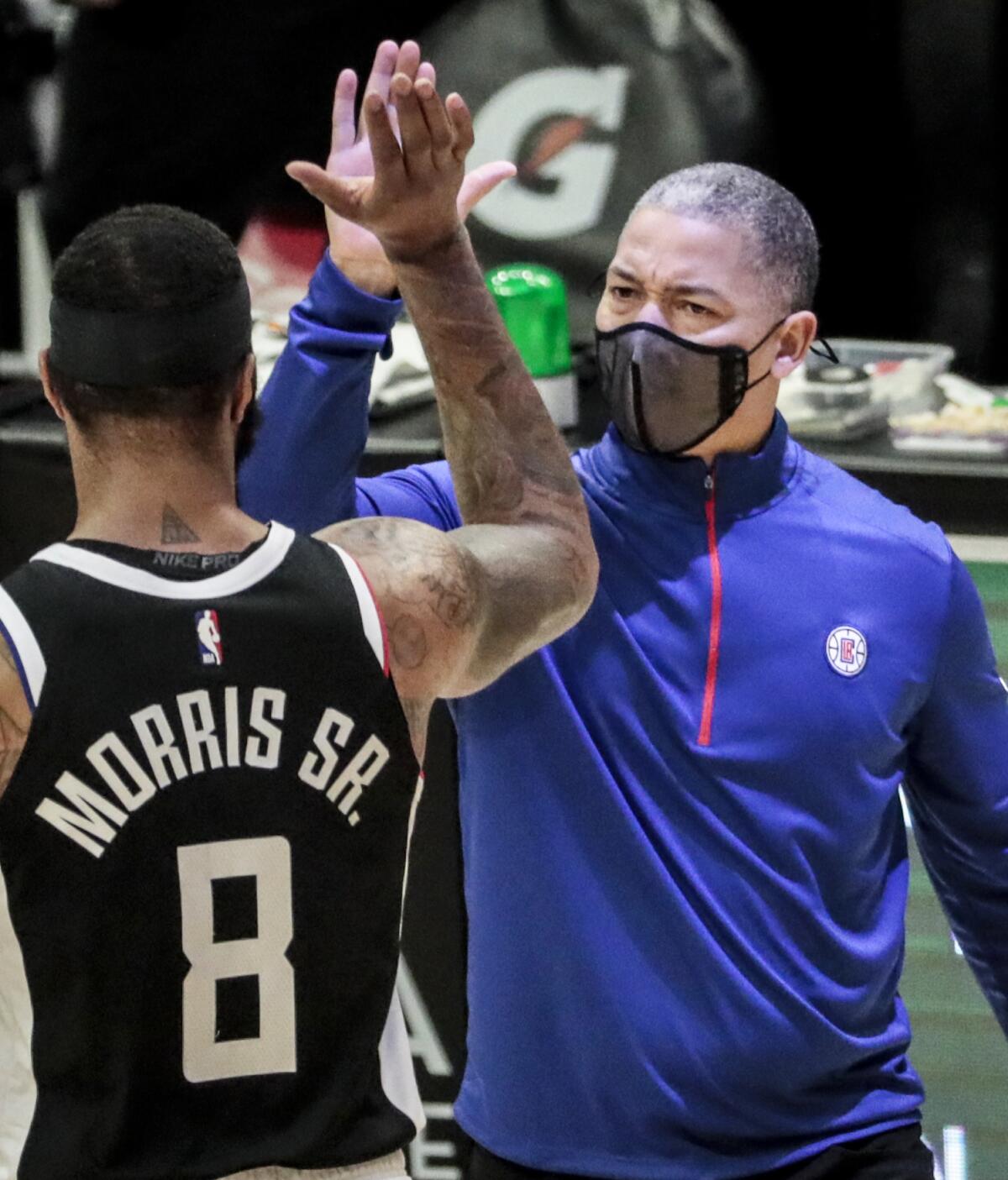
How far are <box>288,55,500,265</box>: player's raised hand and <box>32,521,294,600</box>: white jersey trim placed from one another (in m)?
0.42

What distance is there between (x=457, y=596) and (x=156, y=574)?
1.02 feet

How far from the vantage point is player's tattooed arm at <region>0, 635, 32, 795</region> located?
1688mm

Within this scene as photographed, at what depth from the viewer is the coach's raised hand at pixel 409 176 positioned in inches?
77.5

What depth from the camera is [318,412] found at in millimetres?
2402

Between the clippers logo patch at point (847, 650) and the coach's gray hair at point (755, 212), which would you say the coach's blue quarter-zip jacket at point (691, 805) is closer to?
the clippers logo patch at point (847, 650)

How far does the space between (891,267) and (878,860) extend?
1.86 meters

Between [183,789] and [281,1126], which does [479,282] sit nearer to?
[183,789]

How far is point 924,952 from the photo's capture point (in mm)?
3621

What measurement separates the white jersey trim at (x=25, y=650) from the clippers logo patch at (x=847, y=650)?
1160mm

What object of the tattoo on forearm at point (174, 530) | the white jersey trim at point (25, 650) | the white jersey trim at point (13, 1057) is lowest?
the white jersey trim at point (13, 1057)

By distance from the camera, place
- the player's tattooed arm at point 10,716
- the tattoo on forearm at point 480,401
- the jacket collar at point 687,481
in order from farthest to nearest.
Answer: the jacket collar at point 687,481
the tattoo on forearm at point 480,401
the player's tattooed arm at point 10,716

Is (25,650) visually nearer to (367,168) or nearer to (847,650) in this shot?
(367,168)

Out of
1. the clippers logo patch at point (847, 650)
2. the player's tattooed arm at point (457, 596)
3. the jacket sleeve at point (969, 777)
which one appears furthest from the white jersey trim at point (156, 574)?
the jacket sleeve at point (969, 777)

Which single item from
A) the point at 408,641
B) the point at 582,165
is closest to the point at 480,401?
the point at 408,641
